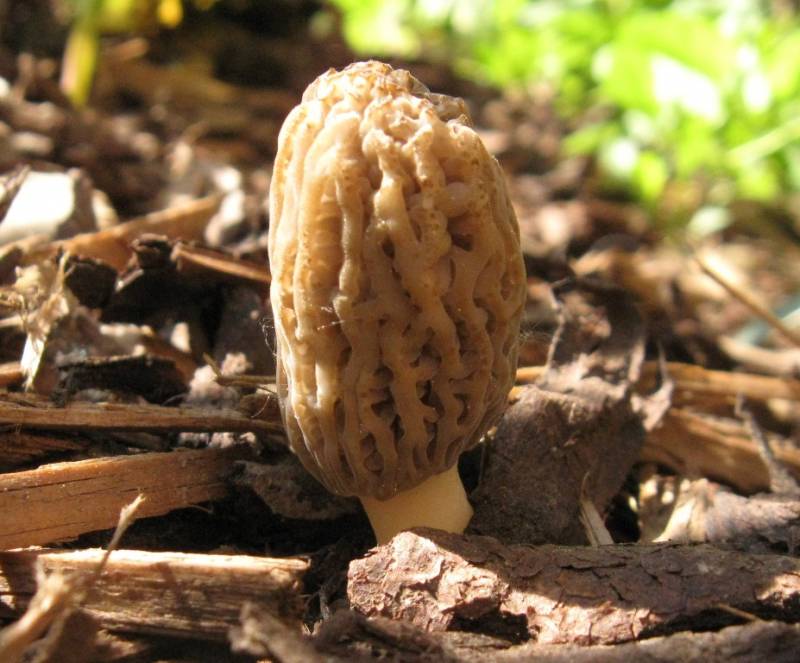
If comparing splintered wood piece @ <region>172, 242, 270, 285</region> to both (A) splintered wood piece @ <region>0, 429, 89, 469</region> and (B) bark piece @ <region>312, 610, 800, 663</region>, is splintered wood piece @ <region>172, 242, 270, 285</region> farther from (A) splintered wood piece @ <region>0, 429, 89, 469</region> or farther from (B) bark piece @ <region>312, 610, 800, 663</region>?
(B) bark piece @ <region>312, 610, 800, 663</region>

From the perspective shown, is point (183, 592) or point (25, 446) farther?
point (25, 446)

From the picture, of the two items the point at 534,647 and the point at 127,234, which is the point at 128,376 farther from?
the point at 534,647

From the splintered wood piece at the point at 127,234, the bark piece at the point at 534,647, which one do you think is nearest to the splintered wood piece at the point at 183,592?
the bark piece at the point at 534,647

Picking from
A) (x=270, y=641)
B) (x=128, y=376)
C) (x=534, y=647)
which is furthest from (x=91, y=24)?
(x=534, y=647)

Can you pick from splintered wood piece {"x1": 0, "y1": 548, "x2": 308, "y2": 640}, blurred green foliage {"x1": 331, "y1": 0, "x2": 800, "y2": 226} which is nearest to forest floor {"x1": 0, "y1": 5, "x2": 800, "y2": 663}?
splintered wood piece {"x1": 0, "y1": 548, "x2": 308, "y2": 640}

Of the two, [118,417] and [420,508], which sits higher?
[118,417]

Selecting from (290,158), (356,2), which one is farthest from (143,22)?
(290,158)

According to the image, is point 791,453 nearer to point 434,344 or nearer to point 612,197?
→ point 434,344
